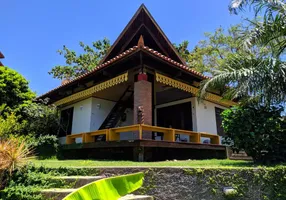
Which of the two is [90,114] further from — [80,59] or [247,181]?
[80,59]

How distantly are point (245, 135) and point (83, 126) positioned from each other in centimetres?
967

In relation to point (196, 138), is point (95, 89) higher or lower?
higher

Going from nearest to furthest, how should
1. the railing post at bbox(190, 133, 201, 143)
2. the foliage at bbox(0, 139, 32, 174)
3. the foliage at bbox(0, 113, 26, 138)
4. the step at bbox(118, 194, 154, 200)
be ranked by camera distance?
the step at bbox(118, 194, 154, 200) < the foliage at bbox(0, 139, 32, 174) < the foliage at bbox(0, 113, 26, 138) < the railing post at bbox(190, 133, 201, 143)

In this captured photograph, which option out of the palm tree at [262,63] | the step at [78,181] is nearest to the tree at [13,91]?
the step at [78,181]

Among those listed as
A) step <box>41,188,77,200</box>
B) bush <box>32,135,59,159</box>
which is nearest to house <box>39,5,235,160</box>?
bush <box>32,135,59,159</box>

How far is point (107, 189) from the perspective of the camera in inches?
88.1

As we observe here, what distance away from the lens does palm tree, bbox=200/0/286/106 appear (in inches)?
243

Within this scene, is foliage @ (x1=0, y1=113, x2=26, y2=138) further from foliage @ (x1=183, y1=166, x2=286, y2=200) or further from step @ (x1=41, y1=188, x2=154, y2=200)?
foliage @ (x1=183, y1=166, x2=286, y2=200)

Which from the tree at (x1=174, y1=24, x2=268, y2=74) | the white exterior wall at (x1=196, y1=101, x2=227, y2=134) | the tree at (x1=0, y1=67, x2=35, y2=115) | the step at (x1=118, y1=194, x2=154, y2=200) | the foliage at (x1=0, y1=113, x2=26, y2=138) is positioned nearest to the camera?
the step at (x1=118, y1=194, x2=154, y2=200)

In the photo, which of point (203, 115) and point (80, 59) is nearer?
point (203, 115)

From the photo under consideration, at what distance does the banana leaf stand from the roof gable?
10.4 m

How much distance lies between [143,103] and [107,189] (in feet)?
23.3

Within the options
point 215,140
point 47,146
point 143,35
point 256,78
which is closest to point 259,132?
point 256,78

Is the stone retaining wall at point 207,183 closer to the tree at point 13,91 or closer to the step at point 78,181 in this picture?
the step at point 78,181
